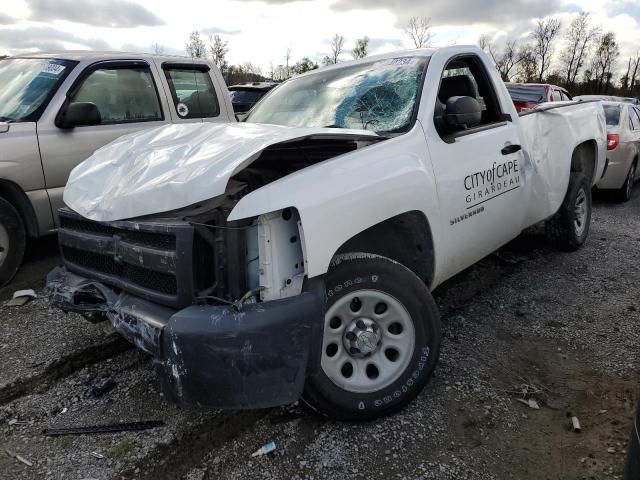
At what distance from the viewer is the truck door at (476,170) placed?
3344 mm

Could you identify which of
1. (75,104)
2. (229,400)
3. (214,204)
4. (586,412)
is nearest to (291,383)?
(229,400)

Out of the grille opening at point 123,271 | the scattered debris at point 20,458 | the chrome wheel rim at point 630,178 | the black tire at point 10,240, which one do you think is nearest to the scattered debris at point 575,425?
the grille opening at point 123,271

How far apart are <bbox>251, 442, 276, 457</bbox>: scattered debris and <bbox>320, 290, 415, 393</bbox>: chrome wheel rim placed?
44 centimetres

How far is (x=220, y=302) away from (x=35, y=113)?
355cm

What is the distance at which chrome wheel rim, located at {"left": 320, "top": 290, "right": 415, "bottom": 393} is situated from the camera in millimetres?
2717

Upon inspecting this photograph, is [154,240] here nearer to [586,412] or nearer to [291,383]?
[291,383]

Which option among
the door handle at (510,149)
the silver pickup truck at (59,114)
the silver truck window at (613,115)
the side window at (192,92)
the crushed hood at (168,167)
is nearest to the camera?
the crushed hood at (168,167)

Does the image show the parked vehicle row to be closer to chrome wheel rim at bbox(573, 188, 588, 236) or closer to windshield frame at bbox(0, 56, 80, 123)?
chrome wheel rim at bbox(573, 188, 588, 236)

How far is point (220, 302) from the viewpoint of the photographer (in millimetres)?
2461

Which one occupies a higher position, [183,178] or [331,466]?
[183,178]

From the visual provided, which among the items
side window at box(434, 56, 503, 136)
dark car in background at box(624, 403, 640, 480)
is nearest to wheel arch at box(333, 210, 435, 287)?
side window at box(434, 56, 503, 136)

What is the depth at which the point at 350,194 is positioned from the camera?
2621mm

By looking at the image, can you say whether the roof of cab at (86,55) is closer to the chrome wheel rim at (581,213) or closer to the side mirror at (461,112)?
the side mirror at (461,112)

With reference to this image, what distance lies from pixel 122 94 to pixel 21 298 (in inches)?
92.0
